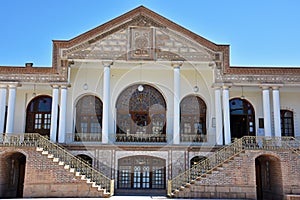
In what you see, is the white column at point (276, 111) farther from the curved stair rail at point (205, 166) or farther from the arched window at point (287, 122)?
the curved stair rail at point (205, 166)

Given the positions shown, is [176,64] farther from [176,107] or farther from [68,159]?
[68,159]

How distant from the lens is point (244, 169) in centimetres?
1577

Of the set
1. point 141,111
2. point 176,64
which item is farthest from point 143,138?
point 176,64

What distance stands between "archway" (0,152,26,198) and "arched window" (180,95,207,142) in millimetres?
9019

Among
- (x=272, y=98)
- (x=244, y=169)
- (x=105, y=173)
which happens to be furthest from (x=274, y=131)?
(x=105, y=173)

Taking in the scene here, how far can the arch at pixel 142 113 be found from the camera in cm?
2009

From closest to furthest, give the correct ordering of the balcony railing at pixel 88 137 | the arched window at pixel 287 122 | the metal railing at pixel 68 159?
the metal railing at pixel 68 159
the balcony railing at pixel 88 137
the arched window at pixel 287 122

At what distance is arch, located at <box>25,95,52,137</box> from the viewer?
794 inches

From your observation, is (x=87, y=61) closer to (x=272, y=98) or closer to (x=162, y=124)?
(x=162, y=124)

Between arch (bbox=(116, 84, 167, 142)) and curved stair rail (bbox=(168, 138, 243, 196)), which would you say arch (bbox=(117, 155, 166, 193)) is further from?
curved stair rail (bbox=(168, 138, 243, 196))

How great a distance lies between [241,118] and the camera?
2097cm

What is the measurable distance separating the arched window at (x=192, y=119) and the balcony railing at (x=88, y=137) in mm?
4813

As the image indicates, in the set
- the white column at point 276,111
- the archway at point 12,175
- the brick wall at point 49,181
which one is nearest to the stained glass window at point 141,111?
the brick wall at point 49,181

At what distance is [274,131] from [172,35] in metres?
7.76
